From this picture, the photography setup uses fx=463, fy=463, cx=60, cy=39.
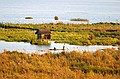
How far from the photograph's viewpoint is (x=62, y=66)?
1684cm

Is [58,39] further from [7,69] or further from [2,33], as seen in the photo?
[7,69]

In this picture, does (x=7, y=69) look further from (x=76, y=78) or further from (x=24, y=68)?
(x=76, y=78)

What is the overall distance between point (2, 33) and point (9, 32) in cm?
71

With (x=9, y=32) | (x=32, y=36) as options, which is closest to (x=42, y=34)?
(x=32, y=36)

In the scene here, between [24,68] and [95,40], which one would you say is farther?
[95,40]

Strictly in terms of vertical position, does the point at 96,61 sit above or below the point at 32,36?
above

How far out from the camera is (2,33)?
40875mm

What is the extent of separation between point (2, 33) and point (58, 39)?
18.7 feet

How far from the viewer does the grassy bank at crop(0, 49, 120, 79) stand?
14.2 meters

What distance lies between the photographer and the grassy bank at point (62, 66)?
14211 mm

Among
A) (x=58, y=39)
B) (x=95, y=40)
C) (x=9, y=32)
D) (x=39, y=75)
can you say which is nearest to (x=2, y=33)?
(x=9, y=32)

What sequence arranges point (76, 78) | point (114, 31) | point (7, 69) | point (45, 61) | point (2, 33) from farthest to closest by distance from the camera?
point (114, 31), point (2, 33), point (45, 61), point (7, 69), point (76, 78)

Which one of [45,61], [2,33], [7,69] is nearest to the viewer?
[7,69]

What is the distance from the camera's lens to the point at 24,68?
16.0 meters
